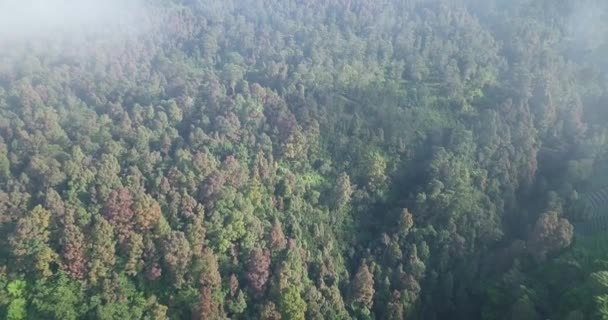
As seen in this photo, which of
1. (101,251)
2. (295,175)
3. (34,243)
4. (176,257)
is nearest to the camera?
(34,243)

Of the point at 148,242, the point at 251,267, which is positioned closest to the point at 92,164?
the point at 148,242

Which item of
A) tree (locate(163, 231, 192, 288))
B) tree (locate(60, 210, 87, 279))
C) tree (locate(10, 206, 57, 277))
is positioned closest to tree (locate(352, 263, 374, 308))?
tree (locate(163, 231, 192, 288))

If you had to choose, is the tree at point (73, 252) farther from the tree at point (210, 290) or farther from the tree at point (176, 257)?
the tree at point (210, 290)

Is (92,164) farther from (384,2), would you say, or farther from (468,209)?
(384,2)

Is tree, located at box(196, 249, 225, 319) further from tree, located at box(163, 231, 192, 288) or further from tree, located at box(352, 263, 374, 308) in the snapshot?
tree, located at box(352, 263, 374, 308)

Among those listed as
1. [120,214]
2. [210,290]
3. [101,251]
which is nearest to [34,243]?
[101,251]

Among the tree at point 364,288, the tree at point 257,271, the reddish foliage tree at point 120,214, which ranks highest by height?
the reddish foliage tree at point 120,214

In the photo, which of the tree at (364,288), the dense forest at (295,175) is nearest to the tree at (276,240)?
the dense forest at (295,175)

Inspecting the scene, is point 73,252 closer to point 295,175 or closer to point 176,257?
point 176,257
